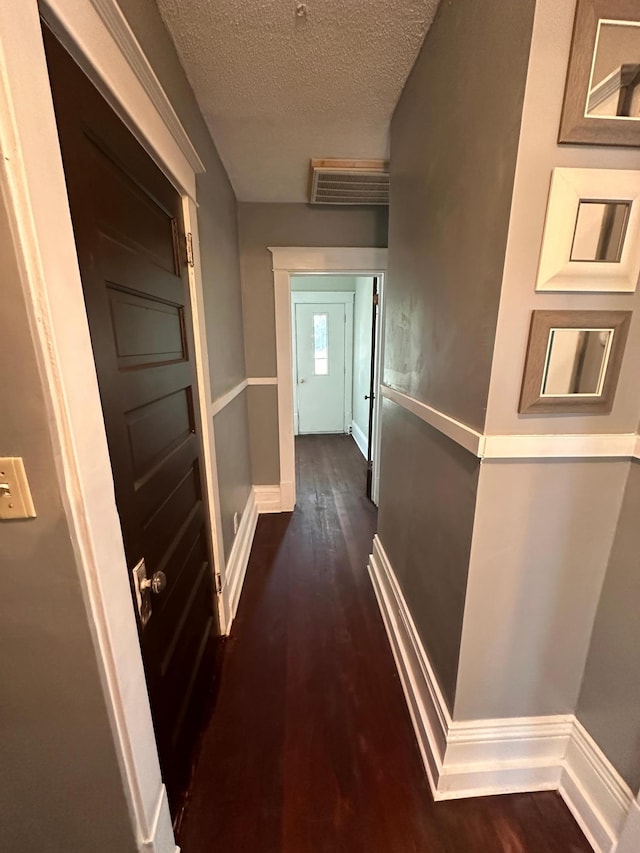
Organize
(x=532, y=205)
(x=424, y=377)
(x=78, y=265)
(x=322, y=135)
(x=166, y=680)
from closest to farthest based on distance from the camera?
(x=78, y=265) → (x=532, y=205) → (x=166, y=680) → (x=424, y=377) → (x=322, y=135)

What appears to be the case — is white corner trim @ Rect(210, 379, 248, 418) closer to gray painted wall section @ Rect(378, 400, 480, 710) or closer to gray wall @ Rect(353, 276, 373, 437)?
gray painted wall section @ Rect(378, 400, 480, 710)

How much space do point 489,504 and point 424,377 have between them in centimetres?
57

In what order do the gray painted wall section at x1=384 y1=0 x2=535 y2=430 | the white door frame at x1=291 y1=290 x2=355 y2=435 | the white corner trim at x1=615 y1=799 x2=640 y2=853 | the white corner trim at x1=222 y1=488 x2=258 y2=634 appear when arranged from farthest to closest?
the white door frame at x1=291 y1=290 x2=355 y2=435 → the white corner trim at x1=222 y1=488 x2=258 y2=634 → the white corner trim at x1=615 y1=799 x2=640 y2=853 → the gray painted wall section at x1=384 y1=0 x2=535 y2=430

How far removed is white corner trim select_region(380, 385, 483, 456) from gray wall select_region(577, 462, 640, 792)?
1.46 feet

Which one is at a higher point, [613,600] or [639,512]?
[639,512]

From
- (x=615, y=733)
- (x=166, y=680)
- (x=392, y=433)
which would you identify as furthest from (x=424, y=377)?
(x=166, y=680)

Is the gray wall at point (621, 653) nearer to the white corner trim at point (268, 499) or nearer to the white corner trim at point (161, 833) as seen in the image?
the white corner trim at point (161, 833)

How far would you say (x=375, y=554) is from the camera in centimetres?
223

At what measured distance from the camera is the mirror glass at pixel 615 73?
0.74m

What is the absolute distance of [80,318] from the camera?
26.4 inches

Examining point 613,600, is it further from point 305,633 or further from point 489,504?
point 305,633

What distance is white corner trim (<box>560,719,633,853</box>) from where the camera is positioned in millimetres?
1015

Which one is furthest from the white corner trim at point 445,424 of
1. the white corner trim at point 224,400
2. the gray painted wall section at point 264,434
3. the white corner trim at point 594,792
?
the gray painted wall section at point 264,434

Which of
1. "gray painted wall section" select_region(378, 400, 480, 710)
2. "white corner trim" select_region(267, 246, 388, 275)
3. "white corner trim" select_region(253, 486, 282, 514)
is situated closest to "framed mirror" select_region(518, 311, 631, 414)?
"gray painted wall section" select_region(378, 400, 480, 710)
